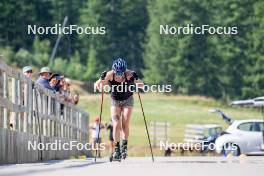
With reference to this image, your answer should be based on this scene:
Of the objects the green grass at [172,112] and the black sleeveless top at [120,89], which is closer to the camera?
the black sleeveless top at [120,89]

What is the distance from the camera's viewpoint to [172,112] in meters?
87.4

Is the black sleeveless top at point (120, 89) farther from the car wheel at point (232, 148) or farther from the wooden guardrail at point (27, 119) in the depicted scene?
the car wheel at point (232, 148)

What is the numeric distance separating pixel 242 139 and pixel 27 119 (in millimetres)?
17469

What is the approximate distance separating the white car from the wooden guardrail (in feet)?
31.0

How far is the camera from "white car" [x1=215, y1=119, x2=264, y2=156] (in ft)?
120

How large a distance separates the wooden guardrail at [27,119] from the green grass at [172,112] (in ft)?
132

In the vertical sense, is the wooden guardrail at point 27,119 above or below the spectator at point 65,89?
below

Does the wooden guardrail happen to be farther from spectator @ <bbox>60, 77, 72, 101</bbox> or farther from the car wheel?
the car wheel

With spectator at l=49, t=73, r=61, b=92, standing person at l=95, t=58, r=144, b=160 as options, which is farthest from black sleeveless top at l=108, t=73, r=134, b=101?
spectator at l=49, t=73, r=61, b=92

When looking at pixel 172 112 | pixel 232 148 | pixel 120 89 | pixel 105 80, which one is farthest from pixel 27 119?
pixel 172 112

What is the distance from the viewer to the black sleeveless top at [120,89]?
67.1ft

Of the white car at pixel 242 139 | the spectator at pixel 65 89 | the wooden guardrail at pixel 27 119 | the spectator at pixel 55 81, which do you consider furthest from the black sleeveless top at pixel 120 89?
the white car at pixel 242 139

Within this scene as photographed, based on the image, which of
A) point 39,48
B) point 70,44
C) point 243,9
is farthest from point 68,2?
point 243,9
